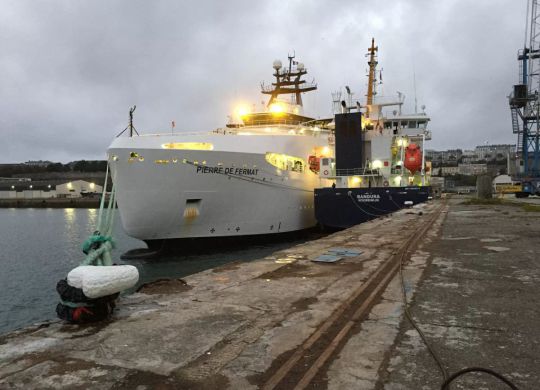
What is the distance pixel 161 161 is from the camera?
16906mm

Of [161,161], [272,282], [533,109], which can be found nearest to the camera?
[272,282]

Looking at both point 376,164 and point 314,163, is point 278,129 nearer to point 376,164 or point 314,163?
point 314,163

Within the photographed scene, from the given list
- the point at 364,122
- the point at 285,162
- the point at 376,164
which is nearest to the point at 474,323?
the point at 285,162

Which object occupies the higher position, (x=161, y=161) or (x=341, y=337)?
(x=161, y=161)

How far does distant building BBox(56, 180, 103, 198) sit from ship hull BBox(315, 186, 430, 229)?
102 meters

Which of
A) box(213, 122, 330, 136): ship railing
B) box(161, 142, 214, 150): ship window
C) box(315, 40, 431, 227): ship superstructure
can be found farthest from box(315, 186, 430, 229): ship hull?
box(161, 142, 214, 150): ship window

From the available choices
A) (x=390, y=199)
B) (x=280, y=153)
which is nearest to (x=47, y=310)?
(x=280, y=153)

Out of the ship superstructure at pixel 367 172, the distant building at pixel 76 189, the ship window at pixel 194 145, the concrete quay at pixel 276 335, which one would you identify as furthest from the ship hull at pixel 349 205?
the distant building at pixel 76 189

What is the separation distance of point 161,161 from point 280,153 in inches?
296

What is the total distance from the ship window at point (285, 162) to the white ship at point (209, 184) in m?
0.05

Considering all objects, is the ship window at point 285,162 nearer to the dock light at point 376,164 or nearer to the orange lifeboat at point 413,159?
the dock light at point 376,164

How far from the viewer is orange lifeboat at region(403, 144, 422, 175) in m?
26.6

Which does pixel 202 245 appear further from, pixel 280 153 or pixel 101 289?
pixel 101 289

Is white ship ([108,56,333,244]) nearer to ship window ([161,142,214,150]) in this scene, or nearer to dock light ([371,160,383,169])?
ship window ([161,142,214,150])
